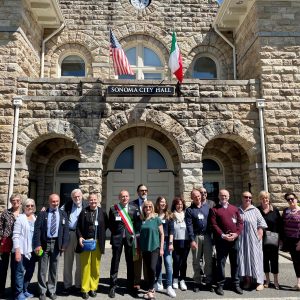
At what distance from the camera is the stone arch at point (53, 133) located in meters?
10.4

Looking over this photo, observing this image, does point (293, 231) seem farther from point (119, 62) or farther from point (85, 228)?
point (119, 62)

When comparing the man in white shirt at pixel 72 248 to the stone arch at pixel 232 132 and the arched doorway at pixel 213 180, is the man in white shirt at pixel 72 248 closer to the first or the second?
the stone arch at pixel 232 132

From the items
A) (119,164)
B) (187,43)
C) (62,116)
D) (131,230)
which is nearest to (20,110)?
(62,116)

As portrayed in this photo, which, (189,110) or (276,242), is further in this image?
(189,110)

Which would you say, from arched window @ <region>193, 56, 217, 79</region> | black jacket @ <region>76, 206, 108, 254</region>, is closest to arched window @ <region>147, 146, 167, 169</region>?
arched window @ <region>193, 56, 217, 79</region>

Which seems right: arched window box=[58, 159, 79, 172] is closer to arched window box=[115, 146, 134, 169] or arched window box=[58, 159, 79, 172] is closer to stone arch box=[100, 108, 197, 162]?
arched window box=[115, 146, 134, 169]

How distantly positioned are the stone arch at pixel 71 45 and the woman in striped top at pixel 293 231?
958 centimetres

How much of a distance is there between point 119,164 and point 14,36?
18.2 feet

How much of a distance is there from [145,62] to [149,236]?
9494mm

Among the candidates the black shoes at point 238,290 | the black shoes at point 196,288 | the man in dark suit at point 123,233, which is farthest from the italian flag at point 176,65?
the black shoes at point 238,290

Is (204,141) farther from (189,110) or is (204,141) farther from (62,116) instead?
(62,116)

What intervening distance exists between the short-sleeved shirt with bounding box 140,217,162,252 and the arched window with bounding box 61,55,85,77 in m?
9.23

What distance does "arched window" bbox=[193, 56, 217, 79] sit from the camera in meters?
14.0

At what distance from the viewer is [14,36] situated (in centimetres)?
1074
